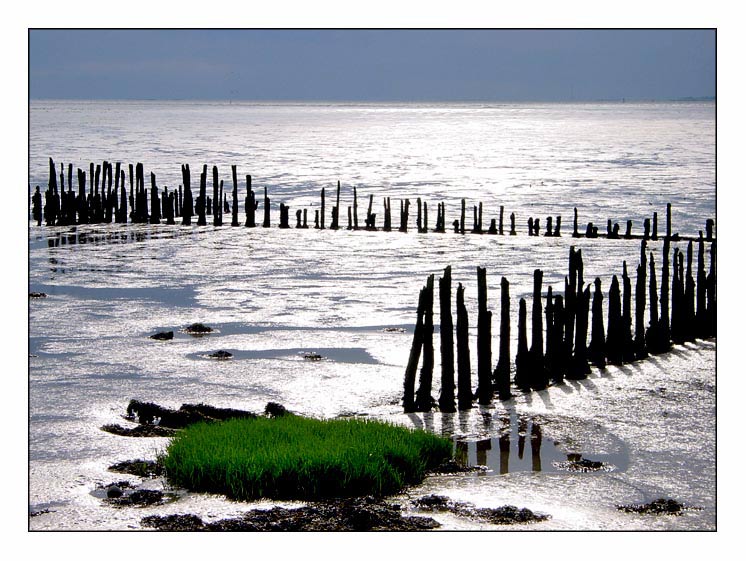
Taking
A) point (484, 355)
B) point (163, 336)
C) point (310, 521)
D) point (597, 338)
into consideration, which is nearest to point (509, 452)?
point (484, 355)

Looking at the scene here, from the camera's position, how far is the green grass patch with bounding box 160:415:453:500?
387 inches

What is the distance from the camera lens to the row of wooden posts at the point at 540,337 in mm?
13055

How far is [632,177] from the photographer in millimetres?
58688

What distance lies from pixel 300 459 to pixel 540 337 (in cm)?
517

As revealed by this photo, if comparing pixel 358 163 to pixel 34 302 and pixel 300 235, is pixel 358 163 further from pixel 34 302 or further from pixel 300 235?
pixel 34 302

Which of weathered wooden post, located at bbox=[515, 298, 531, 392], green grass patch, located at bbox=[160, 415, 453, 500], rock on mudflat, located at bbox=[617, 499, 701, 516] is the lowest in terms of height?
rock on mudflat, located at bbox=[617, 499, 701, 516]

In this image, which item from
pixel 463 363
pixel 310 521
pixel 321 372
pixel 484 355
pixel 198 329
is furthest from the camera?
pixel 198 329

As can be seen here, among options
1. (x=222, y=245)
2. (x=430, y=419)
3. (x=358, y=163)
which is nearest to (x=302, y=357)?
(x=430, y=419)

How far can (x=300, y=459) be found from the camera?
9984 millimetres

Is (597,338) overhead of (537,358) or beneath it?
overhead

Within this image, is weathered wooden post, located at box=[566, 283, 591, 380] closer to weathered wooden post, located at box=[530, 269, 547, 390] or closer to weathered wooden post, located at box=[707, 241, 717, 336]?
Result: weathered wooden post, located at box=[530, 269, 547, 390]

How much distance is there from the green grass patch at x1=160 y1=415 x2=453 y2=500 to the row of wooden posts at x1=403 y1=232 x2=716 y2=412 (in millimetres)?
1826

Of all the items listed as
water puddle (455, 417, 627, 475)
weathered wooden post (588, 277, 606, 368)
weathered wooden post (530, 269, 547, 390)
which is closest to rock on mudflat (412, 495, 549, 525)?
water puddle (455, 417, 627, 475)

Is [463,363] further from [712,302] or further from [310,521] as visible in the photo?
[712,302]
